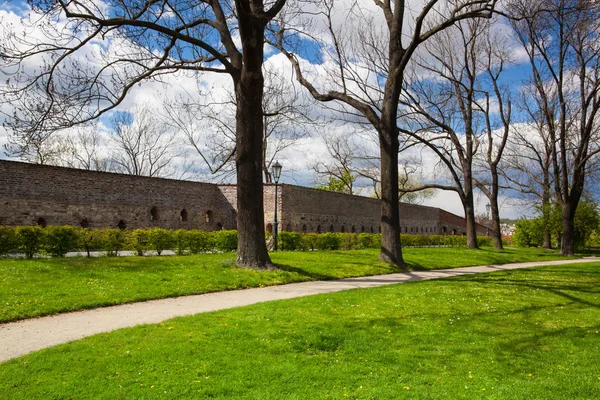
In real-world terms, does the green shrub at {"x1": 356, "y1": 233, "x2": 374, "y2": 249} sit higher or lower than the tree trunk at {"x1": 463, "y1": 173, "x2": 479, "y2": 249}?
lower

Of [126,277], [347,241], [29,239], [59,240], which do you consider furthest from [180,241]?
[347,241]

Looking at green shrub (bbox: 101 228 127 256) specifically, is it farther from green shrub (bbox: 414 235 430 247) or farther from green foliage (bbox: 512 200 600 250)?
green foliage (bbox: 512 200 600 250)

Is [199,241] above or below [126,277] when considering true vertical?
above

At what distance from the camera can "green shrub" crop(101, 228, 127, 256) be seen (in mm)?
13172

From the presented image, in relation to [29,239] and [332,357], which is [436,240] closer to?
[29,239]

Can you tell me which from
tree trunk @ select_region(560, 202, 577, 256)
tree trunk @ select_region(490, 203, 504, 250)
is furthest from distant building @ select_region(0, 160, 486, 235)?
tree trunk @ select_region(560, 202, 577, 256)

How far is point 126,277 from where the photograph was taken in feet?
30.5

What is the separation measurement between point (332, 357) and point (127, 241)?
10411 millimetres

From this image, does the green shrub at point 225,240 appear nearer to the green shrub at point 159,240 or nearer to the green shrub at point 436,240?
the green shrub at point 159,240

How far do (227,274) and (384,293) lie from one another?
3767mm

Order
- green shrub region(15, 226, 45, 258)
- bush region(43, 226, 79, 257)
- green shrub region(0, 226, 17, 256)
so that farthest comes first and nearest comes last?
bush region(43, 226, 79, 257) → green shrub region(15, 226, 45, 258) → green shrub region(0, 226, 17, 256)

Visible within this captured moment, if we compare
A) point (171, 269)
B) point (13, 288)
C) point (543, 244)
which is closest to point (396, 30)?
point (171, 269)

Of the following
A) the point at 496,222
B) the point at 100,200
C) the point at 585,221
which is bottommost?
the point at 496,222

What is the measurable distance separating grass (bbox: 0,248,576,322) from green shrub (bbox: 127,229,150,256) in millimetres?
2010
